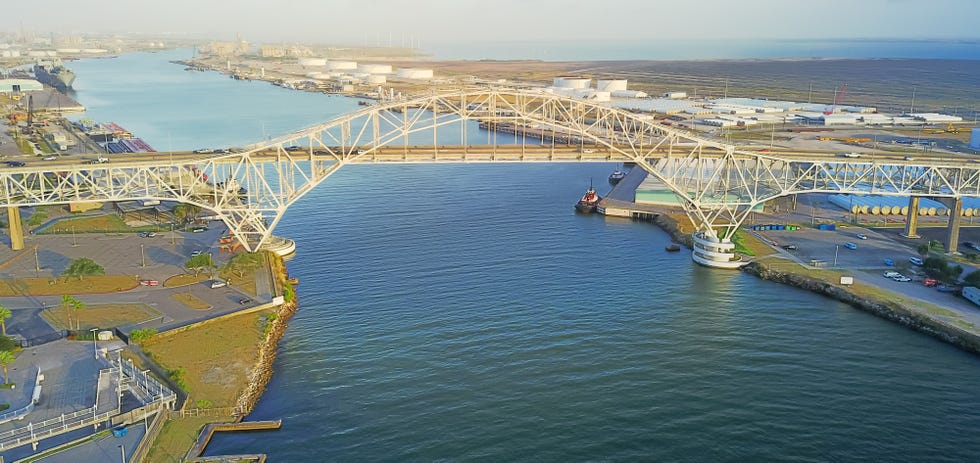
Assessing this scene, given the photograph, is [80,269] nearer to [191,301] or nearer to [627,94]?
[191,301]

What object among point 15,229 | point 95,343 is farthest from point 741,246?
point 15,229

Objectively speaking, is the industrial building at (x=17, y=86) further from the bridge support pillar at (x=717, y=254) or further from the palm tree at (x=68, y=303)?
the bridge support pillar at (x=717, y=254)

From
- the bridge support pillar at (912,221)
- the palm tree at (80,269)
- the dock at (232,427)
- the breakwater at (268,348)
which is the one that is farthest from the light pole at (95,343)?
the bridge support pillar at (912,221)

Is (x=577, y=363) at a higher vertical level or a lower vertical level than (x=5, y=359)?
lower

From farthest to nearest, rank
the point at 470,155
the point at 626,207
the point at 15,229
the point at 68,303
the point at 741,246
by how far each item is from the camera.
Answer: the point at 626,207 → the point at 470,155 → the point at 741,246 → the point at 15,229 → the point at 68,303

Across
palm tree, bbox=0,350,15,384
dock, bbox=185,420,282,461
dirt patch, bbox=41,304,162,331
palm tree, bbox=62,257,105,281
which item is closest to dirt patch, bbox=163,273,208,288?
dirt patch, bbox=41,304,162,331

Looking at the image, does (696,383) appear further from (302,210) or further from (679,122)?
(679,122)
